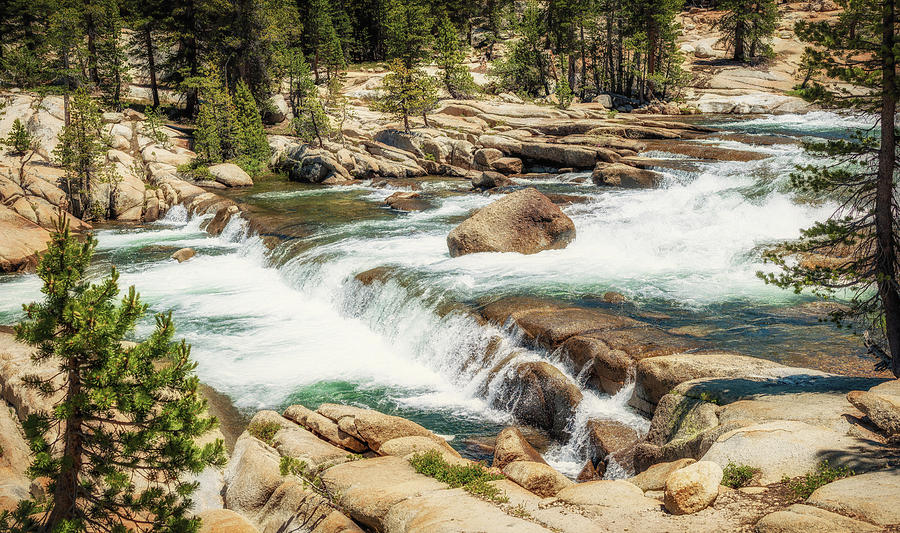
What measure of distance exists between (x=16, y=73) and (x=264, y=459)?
44.3 m

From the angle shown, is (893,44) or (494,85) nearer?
(893,44)

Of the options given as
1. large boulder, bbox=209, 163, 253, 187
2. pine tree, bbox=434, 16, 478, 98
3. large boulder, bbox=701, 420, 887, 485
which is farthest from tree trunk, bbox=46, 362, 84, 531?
pine tree, bbox=434, 16, 478, 98

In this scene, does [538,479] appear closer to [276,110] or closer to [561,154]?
[561,154]

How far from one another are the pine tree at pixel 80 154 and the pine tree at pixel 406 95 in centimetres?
1857

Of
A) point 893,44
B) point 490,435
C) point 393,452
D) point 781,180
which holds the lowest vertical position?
point 490,435

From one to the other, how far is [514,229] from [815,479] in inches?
529

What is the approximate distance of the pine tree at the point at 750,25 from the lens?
56562 millimetres

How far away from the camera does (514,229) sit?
19172mm

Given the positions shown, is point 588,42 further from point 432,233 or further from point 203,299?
point 203,299

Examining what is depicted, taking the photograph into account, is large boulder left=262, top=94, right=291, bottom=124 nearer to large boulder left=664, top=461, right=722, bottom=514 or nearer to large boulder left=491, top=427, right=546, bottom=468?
large boulder left=491, top=427, right=546, bottom=468

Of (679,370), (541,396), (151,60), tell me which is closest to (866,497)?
(679,370)

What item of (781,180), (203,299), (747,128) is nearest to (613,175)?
(781,180)

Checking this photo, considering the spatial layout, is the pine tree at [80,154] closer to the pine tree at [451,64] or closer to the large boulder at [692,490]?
the large boulder at [692,490]

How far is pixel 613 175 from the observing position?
1128 inches
